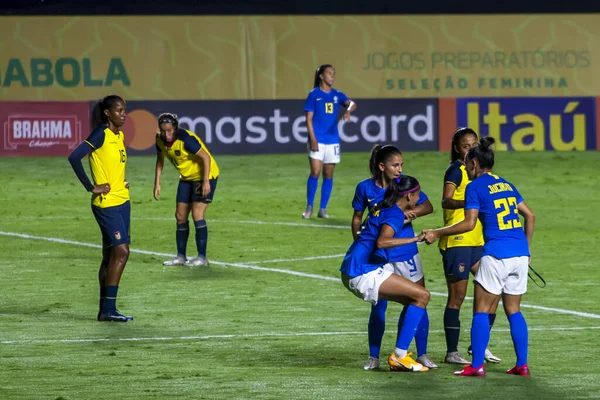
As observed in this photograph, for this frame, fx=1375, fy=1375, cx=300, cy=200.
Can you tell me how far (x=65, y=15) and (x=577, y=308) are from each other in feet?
69.2

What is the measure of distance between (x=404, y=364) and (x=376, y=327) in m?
0.34

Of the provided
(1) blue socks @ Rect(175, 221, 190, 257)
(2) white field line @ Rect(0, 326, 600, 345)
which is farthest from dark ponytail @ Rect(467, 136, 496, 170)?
(1) blue socks @ Rect(175, 221, 190, 257)

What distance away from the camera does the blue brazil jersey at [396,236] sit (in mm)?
9523

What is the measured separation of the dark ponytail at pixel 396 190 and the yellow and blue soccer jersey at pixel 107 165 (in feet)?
11.2

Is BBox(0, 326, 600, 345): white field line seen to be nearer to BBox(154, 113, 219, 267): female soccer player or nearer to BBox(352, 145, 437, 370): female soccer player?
BBox(352, 145, 437, 370): female soccer player

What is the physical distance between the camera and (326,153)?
20422 millimetres

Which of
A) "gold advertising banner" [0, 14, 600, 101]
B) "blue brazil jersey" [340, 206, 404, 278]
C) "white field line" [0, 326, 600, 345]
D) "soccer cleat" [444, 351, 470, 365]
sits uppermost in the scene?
"gold advertising banner" [0, 14, 600, 101]

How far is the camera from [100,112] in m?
12.3

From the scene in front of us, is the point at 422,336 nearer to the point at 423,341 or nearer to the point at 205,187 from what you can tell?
the point at 423,341

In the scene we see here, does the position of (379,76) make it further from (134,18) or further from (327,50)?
(134,18)

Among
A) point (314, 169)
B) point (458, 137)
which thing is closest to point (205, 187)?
point (458, 137)

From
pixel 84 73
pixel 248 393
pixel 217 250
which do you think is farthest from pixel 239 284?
pixel 84 73

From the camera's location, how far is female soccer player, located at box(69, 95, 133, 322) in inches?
480

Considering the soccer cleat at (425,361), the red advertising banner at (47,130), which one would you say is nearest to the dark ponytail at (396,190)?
the soccer cleat at (425,361)
